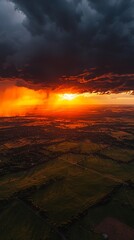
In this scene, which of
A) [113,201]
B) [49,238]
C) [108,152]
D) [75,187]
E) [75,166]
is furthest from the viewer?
[108,152]

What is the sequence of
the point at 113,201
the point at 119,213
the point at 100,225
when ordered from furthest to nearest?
the point at 113,201 → the point at 119,213 → the point at 100,225

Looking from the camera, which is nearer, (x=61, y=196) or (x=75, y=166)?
(x=61, y=196)

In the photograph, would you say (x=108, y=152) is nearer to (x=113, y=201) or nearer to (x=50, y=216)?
(x=113, y=201)

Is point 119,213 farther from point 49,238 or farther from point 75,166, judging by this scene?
point 75,166

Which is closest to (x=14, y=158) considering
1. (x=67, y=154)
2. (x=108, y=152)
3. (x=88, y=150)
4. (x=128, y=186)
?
(x=67, y=154)

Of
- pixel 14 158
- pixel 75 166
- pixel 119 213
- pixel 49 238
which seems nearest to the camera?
pixel 49 238

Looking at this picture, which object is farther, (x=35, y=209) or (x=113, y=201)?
(x=113, y=201)

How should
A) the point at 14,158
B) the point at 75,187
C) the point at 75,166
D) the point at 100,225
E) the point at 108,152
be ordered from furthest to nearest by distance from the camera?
1. the point at 108,152
2. the point at 14,158
3. the point at 75,166
4. the point at 75,187
5. the point at 100,225

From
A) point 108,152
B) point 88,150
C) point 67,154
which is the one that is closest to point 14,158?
point 67,154
